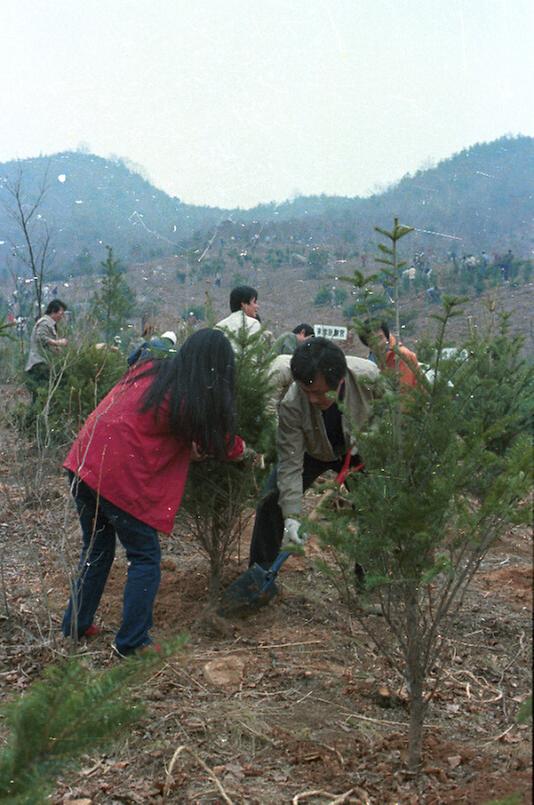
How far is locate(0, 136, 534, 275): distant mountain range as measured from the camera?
35781mm

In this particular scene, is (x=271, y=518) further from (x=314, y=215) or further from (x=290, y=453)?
(x=314, y=215)

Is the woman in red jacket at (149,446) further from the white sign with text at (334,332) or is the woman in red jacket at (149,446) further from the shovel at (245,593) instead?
the white sign with text at (334,332)

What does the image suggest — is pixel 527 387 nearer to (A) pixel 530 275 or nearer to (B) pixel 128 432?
(B) pixel 128 432

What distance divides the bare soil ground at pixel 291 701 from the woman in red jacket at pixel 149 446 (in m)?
0.20

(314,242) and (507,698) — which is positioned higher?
(314,242)

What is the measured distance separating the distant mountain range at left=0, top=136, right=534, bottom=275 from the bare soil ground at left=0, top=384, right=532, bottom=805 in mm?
28359

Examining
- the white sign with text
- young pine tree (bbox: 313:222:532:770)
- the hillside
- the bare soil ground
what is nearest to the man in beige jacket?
the white sign with text

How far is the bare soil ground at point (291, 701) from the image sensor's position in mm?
2490

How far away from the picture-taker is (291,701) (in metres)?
3.16

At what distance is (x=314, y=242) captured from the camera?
36.9 meters

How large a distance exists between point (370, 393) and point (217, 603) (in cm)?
138

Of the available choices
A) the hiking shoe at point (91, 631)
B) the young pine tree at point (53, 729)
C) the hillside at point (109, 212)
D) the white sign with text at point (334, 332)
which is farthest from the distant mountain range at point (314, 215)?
the young pine tree at point (53, 729)

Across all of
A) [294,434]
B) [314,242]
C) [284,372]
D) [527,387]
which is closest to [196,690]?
[294,434]

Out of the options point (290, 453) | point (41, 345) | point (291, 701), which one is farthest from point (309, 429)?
point (41, 345)
